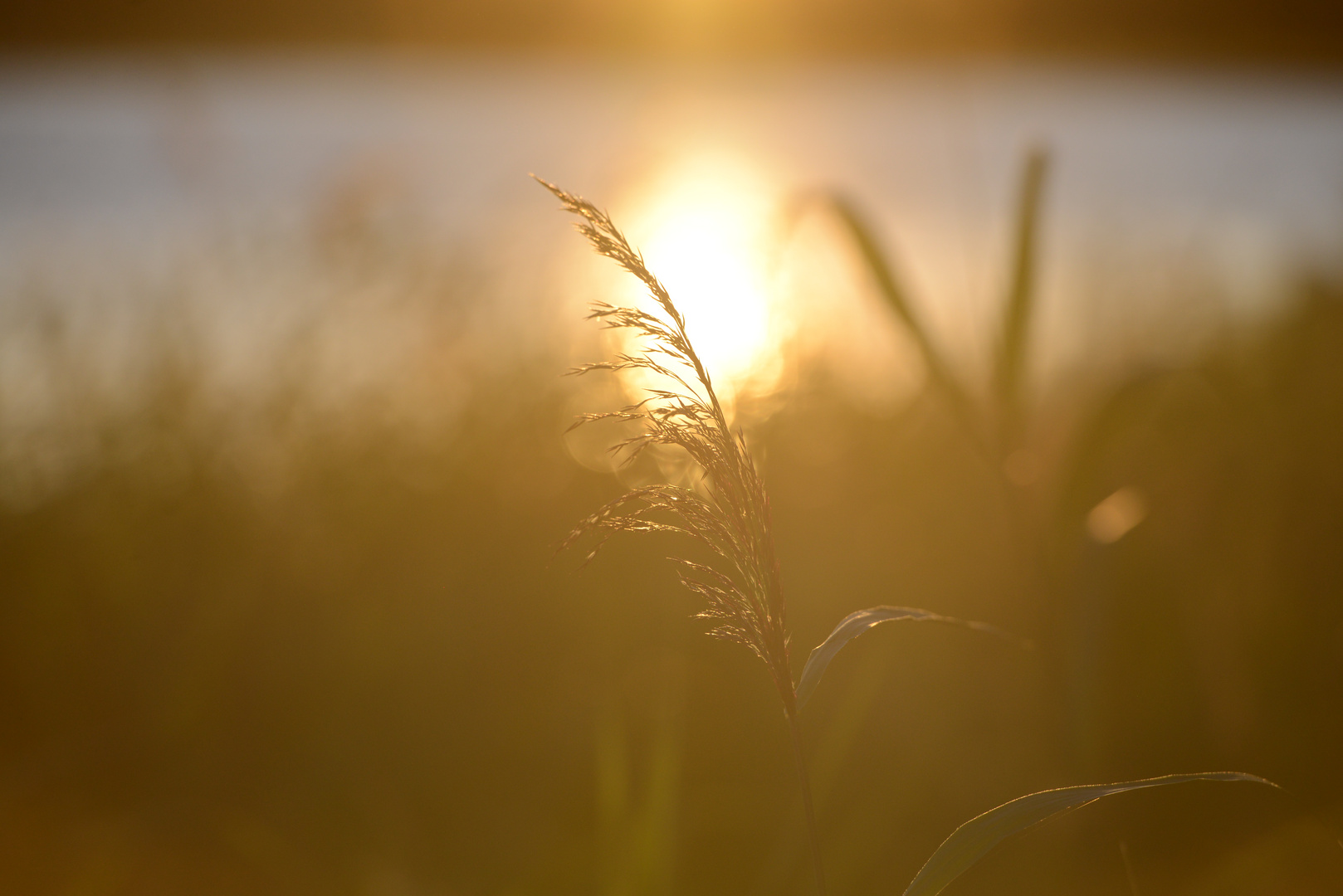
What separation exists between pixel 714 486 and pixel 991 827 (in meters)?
0.42

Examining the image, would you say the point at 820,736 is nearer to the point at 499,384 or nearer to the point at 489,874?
the point at 489,874

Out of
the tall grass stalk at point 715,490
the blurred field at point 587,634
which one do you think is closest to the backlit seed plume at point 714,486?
the tall grass stalk at point 715,490

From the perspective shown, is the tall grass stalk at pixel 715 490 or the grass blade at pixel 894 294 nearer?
the tall grass stalk at pixel 715 490

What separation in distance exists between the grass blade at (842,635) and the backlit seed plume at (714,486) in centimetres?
2

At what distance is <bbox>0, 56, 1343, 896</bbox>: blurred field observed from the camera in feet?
4.71

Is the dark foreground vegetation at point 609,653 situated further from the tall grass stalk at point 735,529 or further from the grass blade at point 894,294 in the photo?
the tall grass stalk at point 735,529

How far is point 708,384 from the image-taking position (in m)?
0.71

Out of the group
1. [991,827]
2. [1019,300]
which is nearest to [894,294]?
[1019,300]

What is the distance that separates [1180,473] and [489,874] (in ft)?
6.87

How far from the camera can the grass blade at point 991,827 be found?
Answer: 0.76 metres

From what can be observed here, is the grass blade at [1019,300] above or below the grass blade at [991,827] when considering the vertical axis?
above

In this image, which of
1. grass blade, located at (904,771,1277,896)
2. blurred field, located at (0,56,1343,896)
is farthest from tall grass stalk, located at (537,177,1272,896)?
blurred field, located at (0,56,1343,896)

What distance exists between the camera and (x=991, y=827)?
776mm

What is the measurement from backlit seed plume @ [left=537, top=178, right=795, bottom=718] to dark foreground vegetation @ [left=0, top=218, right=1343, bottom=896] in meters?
0.72
